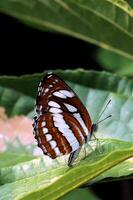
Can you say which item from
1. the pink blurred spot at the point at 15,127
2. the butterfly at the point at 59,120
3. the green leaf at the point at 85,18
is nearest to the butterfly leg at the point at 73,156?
the butterfly at the point at 59,120

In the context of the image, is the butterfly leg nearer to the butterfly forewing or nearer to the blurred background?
the butterfly forewing

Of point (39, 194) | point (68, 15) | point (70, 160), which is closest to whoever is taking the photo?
point (39, 194)

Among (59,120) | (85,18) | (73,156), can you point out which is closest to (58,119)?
(59,120)

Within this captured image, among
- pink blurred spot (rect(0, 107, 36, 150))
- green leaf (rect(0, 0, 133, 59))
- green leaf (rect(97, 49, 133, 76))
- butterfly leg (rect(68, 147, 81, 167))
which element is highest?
green leaf (rect(0, 0, 133, 59))

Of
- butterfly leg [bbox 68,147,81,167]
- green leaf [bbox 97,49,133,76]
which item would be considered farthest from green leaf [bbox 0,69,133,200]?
green leaf [bbox 97,49,133,76]

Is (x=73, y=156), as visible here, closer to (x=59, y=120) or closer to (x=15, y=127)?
(x=59, y=120)

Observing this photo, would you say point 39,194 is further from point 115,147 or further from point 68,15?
point 68,15

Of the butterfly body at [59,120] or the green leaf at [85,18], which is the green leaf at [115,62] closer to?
the green leaf at [85,18]

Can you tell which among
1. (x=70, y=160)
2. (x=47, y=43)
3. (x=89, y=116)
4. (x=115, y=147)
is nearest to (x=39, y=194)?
(x=115, y=147)
